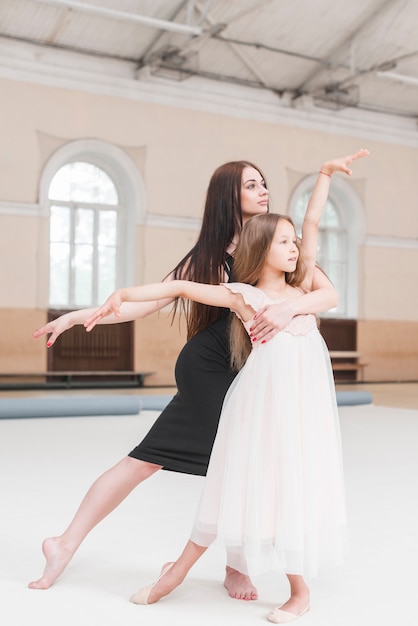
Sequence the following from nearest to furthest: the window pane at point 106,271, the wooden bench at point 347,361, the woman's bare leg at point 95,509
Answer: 1. the woman's bare leg at point 95,509
2. the window pane at point 106,271
3. the wooden bench at point 347,361

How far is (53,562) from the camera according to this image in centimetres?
→ 264

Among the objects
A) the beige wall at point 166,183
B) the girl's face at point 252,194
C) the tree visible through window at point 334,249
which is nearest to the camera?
the girl's face at point 252,194

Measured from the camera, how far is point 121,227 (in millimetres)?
13922

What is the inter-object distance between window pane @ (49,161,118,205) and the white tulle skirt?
1154cm

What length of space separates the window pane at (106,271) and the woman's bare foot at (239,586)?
A: 446 inches

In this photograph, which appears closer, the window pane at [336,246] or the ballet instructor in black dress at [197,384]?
the ballet instructor in black dress at [197,384]

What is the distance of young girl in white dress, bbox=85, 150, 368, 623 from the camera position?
7.47 feet

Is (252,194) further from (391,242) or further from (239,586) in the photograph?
(391,242)

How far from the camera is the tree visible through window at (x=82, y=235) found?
528 inches

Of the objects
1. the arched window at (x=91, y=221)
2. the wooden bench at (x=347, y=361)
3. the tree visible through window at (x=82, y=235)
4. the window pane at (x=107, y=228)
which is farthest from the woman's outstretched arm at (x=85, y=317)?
the wooden bench at (x=347, y=361)

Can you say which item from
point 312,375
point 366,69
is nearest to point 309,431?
point 312,375

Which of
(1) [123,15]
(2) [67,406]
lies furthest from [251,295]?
(1) [123,15]

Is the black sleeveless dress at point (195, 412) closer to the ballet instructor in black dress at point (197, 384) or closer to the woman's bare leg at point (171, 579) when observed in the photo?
the ballet instructor in black dress at point (197, 384)

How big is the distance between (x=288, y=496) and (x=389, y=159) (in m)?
15.0
